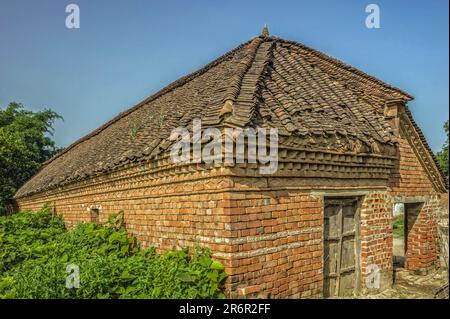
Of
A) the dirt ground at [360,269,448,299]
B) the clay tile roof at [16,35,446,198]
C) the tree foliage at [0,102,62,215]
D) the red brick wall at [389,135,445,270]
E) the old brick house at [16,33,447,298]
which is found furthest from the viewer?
the tree foliage at [0,102,62,215]

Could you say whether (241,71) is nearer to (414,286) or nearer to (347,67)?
(347,67)

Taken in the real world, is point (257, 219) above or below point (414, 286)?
above

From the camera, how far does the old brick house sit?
16.2ft

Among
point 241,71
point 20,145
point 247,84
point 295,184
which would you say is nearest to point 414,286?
point 295,184

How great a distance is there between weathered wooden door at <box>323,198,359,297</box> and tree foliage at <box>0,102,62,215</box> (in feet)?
72.4

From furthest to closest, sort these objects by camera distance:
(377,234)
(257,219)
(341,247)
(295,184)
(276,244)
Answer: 1. (377,234)
2. (341,247)
3. (295,184)
4. (276,244)
5. (257,219)

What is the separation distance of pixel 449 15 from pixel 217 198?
3411 mm

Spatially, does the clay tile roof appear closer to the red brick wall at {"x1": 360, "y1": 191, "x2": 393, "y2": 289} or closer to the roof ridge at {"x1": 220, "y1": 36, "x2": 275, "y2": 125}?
the roof ridge at {"x1": 220, "y1": 36, "x2": 275, "y2": 125}

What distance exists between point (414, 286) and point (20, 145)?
78.5ft

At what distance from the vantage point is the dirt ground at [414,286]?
6.89m

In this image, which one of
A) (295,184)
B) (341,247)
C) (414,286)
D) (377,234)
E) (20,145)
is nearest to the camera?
(295,184)

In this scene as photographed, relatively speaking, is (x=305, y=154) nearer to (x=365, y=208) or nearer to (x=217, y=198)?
(x=217, y=198)

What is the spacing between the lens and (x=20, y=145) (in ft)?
74.7

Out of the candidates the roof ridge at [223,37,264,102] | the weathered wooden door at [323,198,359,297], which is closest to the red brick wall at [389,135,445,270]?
the weathered wooden door at [323,198,359,297]
